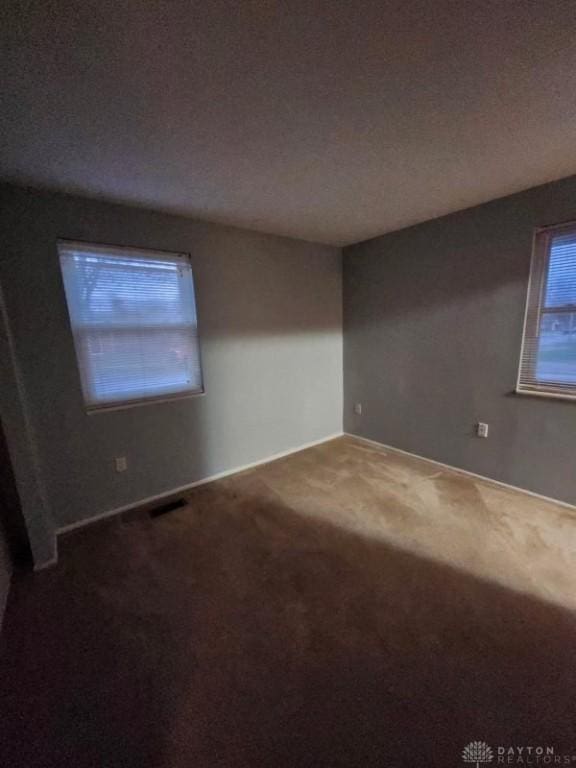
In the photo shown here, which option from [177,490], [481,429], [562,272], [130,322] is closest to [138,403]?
[130,322]

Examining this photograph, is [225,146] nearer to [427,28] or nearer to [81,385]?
[427,28]

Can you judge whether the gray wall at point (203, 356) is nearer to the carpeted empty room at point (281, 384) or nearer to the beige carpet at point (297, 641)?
the carpeted empty room at point (281, 384)

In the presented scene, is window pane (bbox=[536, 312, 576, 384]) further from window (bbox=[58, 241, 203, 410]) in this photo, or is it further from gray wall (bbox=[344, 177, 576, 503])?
window (bbox=[58, 241, 203, 410])

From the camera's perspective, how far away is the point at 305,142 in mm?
1449

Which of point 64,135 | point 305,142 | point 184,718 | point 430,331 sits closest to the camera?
point 184,718

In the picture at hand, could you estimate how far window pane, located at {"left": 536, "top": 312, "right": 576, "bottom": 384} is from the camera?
6.61ft

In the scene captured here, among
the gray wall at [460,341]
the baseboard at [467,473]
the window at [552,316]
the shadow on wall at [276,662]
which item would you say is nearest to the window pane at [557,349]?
the window at [552,316]

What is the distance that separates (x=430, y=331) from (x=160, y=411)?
2.49m

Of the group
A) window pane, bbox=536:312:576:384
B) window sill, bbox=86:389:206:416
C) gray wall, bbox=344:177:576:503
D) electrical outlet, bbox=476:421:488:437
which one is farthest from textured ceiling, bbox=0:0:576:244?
electrical outlet, bbox=476:421:488:437

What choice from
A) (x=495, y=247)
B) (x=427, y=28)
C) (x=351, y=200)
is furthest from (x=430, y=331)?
(x=427, y=28)

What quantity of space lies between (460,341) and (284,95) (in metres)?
2.18

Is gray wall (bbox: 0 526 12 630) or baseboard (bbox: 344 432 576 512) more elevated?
gray wall (bbox: 0 526 12 630)

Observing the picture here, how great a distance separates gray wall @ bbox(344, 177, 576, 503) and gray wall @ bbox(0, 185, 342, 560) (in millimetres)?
553

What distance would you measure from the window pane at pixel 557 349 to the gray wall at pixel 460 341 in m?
0.15
